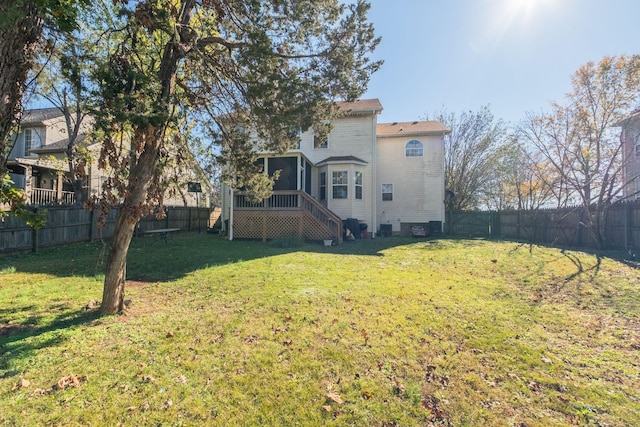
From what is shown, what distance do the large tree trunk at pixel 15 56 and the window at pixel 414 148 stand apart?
59.2 ft

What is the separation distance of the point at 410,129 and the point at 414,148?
1.33m

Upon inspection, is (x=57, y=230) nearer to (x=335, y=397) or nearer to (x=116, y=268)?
(x=116, y=268)

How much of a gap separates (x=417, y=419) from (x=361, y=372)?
76cm

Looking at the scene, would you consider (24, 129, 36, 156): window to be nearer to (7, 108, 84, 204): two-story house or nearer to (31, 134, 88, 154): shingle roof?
(7, 108, 84, 204): two-story house

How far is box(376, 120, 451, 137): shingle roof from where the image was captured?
60.2 feet

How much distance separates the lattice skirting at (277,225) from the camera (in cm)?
1402

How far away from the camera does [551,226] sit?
14.6m

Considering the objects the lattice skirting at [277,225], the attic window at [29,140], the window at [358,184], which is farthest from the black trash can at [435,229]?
the attic window at [29,140]

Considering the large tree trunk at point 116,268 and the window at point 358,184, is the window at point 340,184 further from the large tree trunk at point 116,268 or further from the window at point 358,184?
the large tree trunk at point 116,268

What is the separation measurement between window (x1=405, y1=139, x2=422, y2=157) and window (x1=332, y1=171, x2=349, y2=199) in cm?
493

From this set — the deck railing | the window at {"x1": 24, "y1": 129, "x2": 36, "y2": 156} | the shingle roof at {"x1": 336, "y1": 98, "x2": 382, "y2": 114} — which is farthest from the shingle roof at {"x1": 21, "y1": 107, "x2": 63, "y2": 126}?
the shingle roof at {"x1": 336, "y1": 98, "x2": 382, "y2": 114}

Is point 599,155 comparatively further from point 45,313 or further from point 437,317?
point 45,313

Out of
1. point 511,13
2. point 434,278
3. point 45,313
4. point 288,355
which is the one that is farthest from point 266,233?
point 511,13

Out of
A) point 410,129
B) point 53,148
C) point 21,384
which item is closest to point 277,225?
point 410,129
